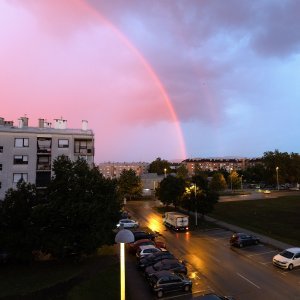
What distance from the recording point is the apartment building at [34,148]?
1860 inches

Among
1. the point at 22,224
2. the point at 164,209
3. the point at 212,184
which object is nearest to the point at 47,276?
the point at 22,224

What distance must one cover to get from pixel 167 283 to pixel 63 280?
7.25m

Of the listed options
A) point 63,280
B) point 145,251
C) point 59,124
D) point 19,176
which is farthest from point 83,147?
point 63,280

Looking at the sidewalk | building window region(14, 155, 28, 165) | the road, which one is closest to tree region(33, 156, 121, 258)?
the road

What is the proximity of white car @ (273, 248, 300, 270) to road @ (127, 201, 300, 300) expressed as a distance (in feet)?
1.52

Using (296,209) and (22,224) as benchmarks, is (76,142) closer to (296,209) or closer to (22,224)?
(22,224)

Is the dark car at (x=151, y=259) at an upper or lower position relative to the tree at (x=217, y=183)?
lower

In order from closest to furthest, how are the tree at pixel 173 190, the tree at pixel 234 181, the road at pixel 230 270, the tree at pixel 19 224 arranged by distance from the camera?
the road at pixel 230 270 → the tree at pixel 19 224 → the tree at pixel 173 190 → the tree at pixel 234 181

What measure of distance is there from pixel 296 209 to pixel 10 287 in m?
56.7

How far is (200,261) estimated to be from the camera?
30.1 metres

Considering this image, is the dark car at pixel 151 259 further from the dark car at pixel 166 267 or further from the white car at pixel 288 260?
the white car at pixel 288 260

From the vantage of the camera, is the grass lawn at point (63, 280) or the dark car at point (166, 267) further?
the dark car at point (166, 267)

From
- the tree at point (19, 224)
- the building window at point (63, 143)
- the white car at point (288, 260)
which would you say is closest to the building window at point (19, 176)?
the building window at point (63, 143)

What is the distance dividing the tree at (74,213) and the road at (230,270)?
486 centimetres
